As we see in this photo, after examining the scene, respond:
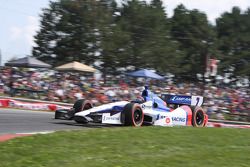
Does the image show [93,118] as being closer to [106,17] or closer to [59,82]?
[59,82]

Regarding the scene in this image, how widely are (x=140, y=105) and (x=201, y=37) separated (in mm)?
38088

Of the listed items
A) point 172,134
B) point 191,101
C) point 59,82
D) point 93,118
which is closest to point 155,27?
point 59,82

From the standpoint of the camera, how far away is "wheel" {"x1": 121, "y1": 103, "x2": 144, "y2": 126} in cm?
1219

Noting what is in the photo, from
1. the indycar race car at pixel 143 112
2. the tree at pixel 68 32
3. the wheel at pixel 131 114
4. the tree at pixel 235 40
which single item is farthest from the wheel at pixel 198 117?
the tree at pixel 235 40

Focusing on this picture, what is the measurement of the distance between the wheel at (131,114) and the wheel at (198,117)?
245 centimetres

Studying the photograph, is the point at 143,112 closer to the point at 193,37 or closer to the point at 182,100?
the point at 182,100

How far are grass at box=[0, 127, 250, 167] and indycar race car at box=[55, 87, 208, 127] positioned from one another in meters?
2.58

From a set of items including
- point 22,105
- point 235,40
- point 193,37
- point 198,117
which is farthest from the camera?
point 235,40

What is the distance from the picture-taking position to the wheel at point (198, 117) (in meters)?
14.3

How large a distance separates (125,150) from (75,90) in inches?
691

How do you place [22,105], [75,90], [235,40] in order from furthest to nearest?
[235,40] → [75,90] → [22,105]

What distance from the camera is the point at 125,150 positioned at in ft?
24.9

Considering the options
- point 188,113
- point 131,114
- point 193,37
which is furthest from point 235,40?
point 131,114

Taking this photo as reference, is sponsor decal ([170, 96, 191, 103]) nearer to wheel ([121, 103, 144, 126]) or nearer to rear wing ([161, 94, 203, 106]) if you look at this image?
rear wing ([161, 94, 203, 106])
